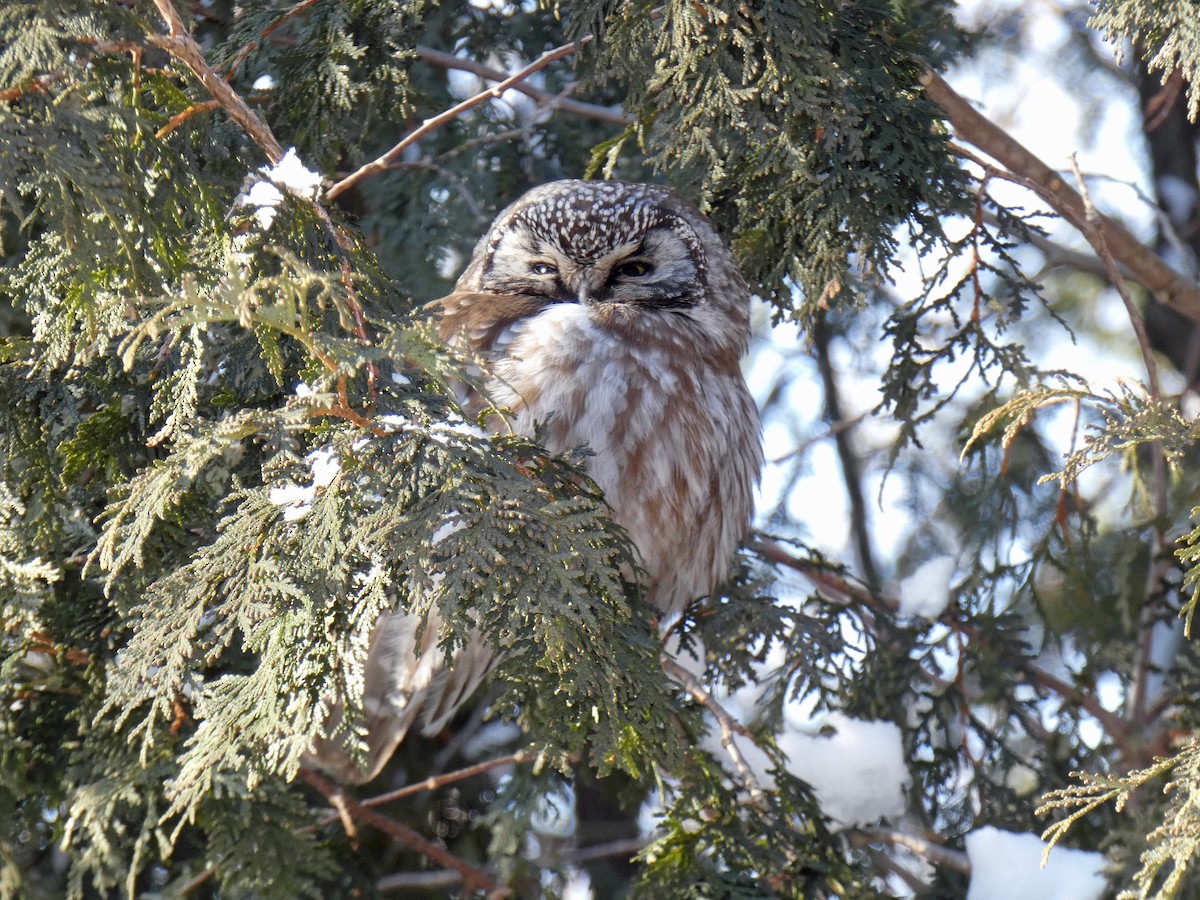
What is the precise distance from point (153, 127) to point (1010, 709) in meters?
2.32

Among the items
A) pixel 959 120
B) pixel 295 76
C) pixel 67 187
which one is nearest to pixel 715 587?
pixel 959 120

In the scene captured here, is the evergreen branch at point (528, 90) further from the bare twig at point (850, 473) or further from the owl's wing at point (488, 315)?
the bare twig at point (850, 473)

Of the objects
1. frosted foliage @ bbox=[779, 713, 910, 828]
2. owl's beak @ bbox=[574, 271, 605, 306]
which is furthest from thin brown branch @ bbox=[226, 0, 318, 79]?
frosted foliage @ bbox=[779, 713, 910, 828]

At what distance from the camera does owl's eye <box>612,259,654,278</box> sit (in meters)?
2.87

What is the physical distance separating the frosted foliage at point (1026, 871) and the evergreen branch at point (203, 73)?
2.08 meters

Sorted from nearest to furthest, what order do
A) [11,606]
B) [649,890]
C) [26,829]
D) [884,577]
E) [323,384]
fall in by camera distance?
1. [323,384]
2. [11,606]
3. [649,890]
4. [26,829]
5. [884,577]

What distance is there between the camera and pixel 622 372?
8.45 feet

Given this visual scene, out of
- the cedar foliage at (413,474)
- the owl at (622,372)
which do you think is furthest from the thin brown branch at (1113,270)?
the owl at (622,372)

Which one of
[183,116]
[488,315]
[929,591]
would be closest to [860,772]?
[929,591]

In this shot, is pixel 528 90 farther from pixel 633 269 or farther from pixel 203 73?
pixel 203 73

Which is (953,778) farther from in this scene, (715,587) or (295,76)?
(295,76)

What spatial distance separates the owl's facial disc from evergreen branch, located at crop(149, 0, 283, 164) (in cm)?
111

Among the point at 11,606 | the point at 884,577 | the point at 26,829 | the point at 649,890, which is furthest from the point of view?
the point at 884,577

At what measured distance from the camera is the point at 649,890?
230 cm
